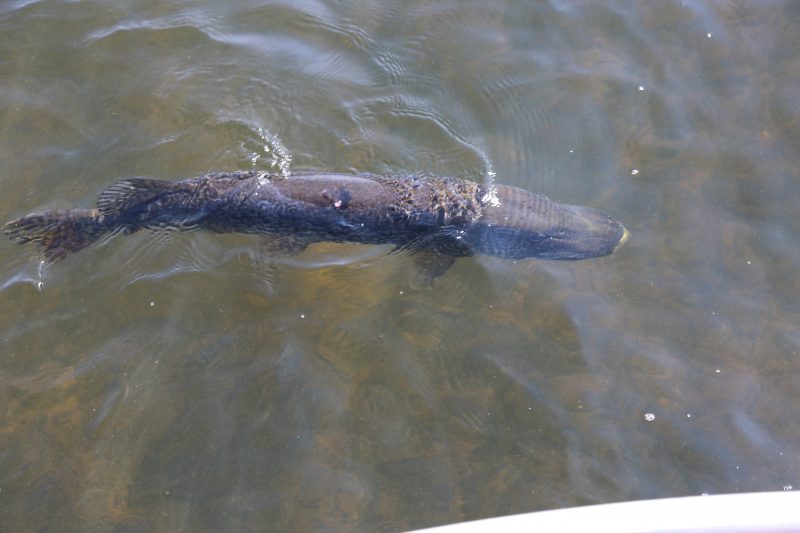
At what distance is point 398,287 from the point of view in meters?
5.44

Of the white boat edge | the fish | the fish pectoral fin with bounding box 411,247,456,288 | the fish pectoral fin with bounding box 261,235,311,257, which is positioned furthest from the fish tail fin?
the white boat edge

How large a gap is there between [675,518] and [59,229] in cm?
519

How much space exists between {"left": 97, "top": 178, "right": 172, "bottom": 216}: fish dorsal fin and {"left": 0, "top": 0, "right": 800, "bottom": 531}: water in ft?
1.34

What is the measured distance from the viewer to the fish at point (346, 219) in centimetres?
529

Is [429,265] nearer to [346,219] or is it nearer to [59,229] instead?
[346,219]

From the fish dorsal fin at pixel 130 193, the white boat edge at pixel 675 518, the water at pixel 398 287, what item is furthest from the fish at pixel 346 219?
the white boat edge at pixel 675 518

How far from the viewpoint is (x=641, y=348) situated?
502cm

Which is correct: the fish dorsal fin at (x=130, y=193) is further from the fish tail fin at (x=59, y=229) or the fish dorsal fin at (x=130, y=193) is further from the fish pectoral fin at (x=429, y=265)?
the fish pectoral fin at (x=429, y=265)

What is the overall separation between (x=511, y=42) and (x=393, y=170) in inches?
87.9

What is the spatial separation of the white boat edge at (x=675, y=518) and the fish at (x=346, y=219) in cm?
291

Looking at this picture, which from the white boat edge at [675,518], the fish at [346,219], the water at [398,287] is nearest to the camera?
the white boat edge at [675,518]

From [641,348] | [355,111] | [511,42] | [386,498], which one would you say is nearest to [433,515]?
[386,498]

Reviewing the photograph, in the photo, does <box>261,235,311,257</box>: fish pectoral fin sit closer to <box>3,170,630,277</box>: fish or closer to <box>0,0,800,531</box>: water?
<box>3,170,630,277</box>: fish

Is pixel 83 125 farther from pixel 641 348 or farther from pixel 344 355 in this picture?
pixel 641 348
